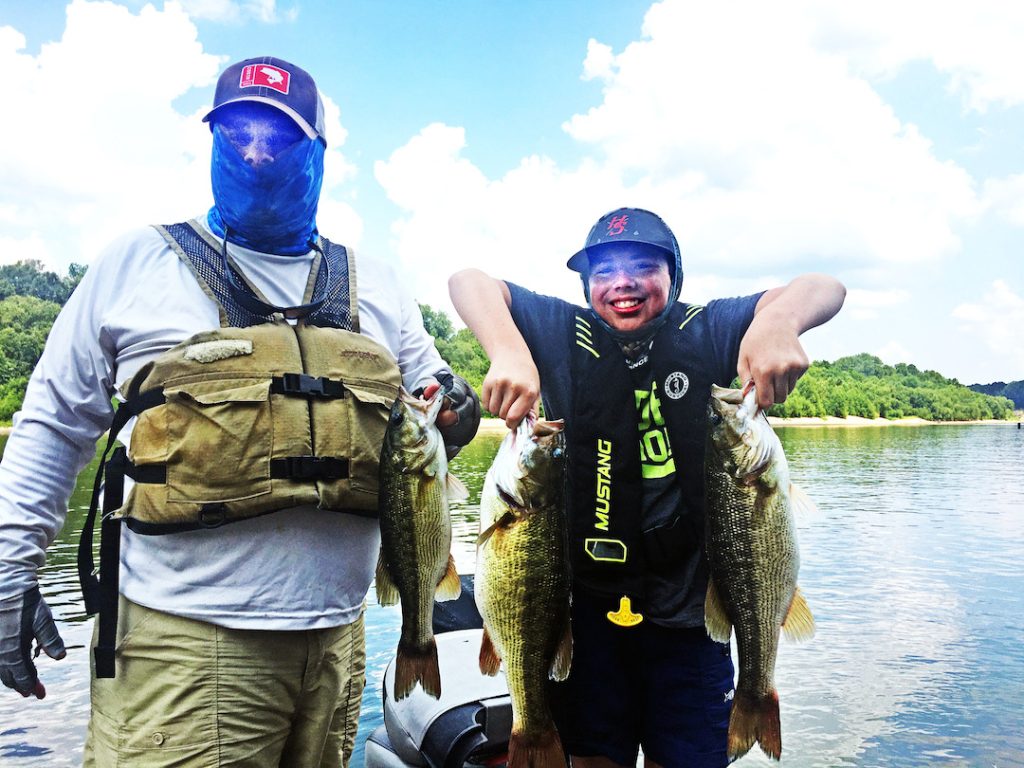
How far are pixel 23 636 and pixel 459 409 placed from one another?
1709 millimetres

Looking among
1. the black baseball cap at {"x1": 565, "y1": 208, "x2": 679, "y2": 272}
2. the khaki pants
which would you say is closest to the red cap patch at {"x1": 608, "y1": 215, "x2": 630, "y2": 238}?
the black baseball cap at {"x1": 565, "y1": 208, "x2": 679, "y2": 272}

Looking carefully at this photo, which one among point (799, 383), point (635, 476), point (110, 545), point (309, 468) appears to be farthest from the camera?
point (799, 383)

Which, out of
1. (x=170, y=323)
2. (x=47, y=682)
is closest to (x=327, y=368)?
(x=170, y=323)

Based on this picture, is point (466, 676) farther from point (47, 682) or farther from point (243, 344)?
point (47, 682)

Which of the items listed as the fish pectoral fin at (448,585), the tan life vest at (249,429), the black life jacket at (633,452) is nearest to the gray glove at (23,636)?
the tan life vest at (249,429)

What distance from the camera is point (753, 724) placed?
9.41 ft

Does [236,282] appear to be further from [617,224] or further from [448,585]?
[617,224]

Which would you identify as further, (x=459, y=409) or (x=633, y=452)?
(x=633, y=452)

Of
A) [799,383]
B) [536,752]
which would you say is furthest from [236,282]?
[799,383]

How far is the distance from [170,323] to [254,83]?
3.26 ft

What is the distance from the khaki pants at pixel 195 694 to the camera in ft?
8.41

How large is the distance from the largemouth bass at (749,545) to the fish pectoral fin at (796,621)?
0.11ft

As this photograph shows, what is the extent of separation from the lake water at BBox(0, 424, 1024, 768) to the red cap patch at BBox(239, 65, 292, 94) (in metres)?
Answer: 4.18

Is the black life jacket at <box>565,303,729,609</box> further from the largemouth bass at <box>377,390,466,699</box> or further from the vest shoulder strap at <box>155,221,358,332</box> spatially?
the vest shoulder strap at <box>155,221,358,332</box>
